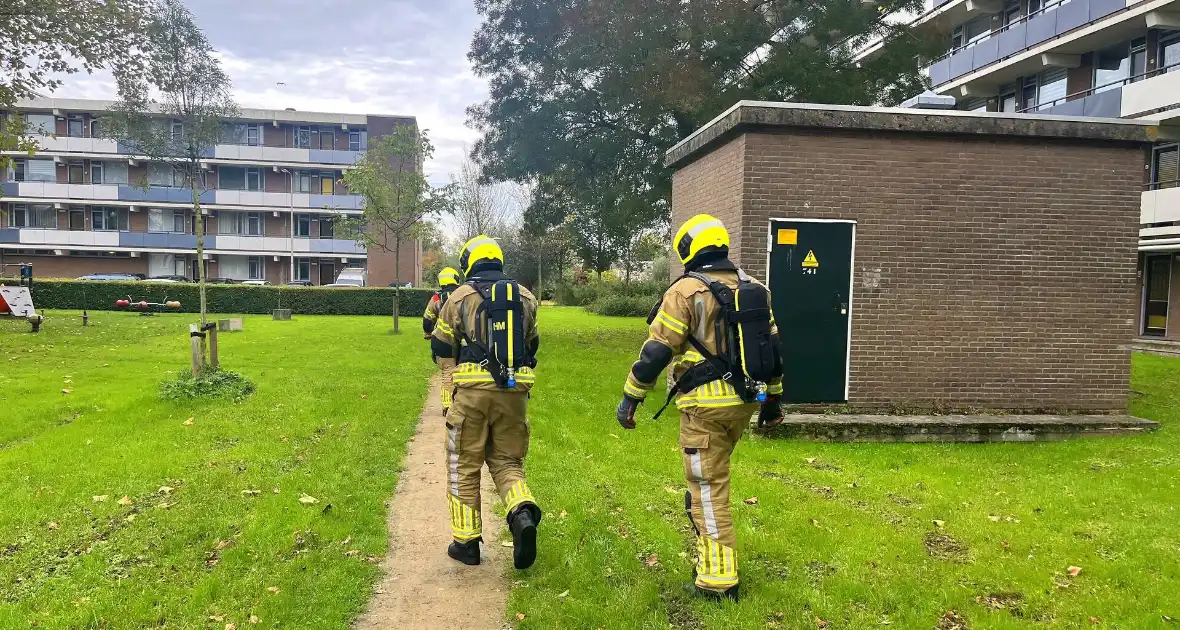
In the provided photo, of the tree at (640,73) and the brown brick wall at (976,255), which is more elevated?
the tree at (640,73)

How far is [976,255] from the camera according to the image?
324 inches

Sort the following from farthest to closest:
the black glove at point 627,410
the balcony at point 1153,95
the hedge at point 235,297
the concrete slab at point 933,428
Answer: the hedge at point 235,297
the balcony at point 1153,95
the concrete slab at point 933,428
the black glove at point 627,410

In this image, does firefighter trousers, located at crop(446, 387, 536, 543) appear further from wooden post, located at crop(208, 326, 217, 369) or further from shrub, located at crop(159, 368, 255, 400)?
wooden post, located at crop(208, 326, 217, 369)

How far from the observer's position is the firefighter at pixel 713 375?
12.3 ft

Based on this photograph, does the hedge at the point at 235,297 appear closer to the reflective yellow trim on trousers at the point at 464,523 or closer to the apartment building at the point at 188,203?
the apartment building at the point at 188,203

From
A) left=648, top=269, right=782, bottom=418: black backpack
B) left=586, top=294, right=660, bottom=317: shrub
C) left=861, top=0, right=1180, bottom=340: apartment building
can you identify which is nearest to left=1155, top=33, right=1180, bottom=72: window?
left=861, top=0, right=1180, bottom=340: apartment building

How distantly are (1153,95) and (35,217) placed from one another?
2241 inches

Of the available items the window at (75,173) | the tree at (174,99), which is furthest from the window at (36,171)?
the tree at (174,99)

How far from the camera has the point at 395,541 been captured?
4.77m

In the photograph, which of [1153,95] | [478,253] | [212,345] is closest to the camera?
[478,253]

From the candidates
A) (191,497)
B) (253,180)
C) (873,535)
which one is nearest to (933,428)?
(873,535)

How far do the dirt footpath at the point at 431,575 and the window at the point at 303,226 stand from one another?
146ft

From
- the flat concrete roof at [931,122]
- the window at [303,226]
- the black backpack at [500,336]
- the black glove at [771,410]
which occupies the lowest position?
the black glove at [771,410]

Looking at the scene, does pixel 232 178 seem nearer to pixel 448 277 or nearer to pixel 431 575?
pixel 448 277
